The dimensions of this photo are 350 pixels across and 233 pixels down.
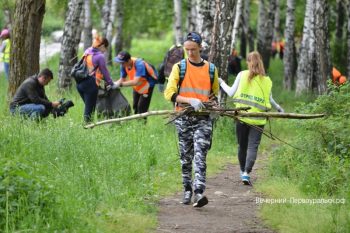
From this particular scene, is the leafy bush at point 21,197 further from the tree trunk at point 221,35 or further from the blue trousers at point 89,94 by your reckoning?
the tree trunk at point 221,35

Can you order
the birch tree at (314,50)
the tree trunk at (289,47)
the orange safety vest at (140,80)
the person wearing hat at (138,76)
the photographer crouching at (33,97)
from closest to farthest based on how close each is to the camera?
the photographer crouching at (33,97) < the person wearing hat at (138,76) < the orange safety vest at (140,80) < the birch tree at (314,50) < the tree trunk at (289,47)

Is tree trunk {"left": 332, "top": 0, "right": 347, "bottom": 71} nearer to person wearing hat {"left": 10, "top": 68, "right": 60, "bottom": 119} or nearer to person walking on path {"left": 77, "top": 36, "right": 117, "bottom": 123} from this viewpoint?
person walking on path {"left": 77, "top": 36, "right": 117, "bottom": 123}

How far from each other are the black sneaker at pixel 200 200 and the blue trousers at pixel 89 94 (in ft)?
17.1

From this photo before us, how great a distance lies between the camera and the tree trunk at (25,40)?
1388 centimetres

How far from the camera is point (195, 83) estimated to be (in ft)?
32.0

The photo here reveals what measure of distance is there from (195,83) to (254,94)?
6.44 ft

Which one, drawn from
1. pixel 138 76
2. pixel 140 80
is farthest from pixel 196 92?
pixel 140 80

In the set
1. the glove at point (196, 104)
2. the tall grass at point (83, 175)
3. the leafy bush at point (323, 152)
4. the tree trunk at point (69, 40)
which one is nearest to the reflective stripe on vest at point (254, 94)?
the leafy bush at point (323, 152)

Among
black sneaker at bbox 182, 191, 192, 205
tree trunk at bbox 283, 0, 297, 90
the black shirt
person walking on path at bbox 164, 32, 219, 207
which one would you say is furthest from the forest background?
tree trunk at bbox 283, 0, 297, 90

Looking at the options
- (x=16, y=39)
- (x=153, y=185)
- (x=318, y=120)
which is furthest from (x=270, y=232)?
(x=16, y=39)

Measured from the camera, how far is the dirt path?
8.80 meters

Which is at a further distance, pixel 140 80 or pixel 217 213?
pixel 140 80

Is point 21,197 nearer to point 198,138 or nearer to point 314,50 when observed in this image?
point 198,138

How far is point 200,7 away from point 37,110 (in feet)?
19.0
